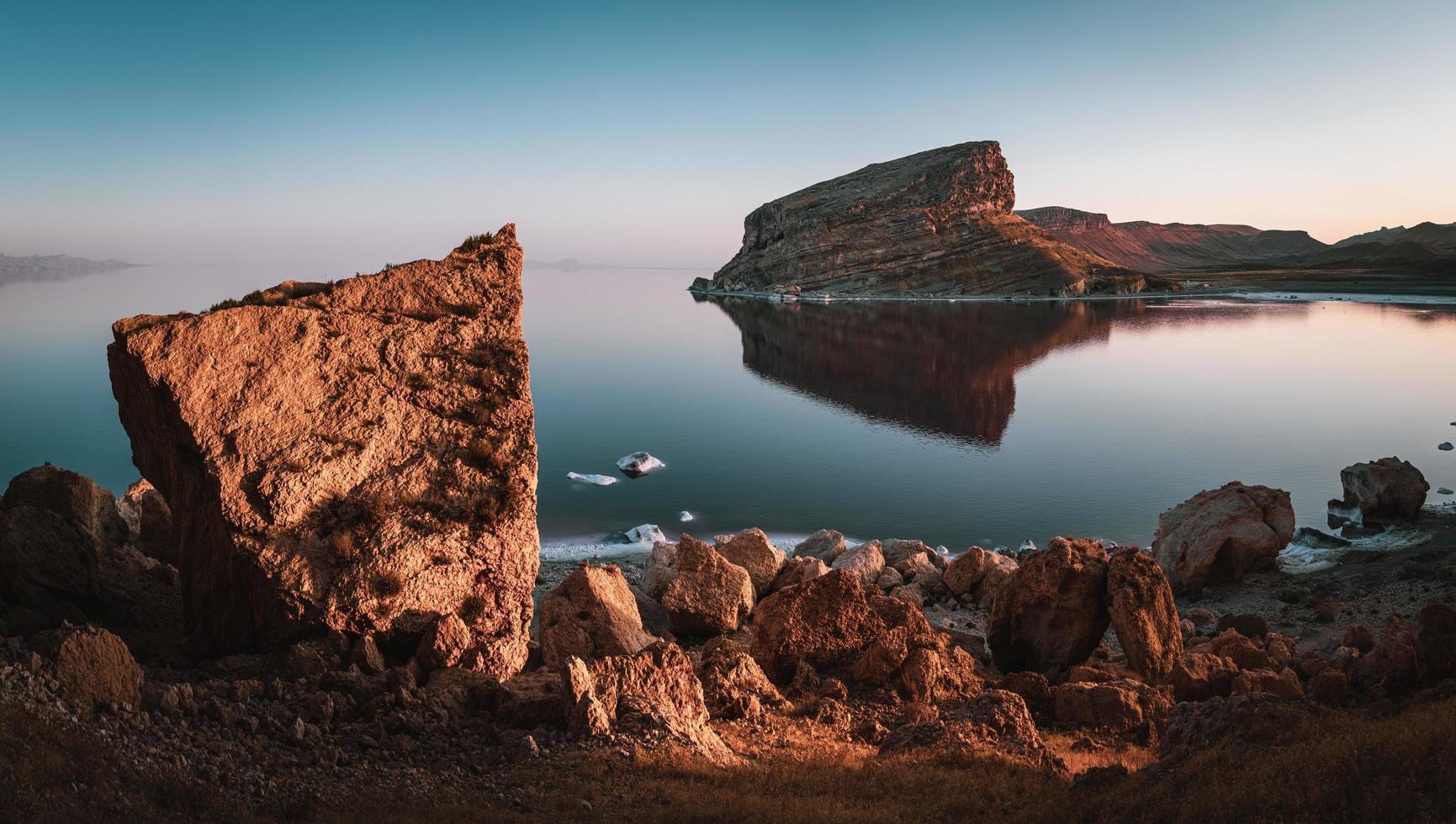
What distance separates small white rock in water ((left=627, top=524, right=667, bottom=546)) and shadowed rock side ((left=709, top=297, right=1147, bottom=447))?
65.9ft

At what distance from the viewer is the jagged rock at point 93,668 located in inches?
320

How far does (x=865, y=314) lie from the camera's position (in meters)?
117

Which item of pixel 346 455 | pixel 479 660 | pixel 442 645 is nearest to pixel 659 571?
pixel 479 660

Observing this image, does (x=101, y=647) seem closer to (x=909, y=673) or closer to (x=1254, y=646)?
(x=909, y=673)

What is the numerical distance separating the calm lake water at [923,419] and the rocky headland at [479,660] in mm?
12895

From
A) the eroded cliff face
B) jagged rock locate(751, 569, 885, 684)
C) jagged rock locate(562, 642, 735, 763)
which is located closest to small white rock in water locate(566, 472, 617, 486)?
jagged rock locate(751, 569, 885, 684)

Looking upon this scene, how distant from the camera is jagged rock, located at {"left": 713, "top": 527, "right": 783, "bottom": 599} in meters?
19.4

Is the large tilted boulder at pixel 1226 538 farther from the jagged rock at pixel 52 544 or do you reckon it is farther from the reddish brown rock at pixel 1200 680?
the jagged rock at pixel 52 544

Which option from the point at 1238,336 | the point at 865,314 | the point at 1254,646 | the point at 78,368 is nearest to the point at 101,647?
the point at 1254,646

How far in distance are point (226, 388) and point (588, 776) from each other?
7.02 m

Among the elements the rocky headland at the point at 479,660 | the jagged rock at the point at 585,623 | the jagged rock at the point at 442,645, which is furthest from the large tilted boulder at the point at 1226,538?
the jagged rock at the point at 442,645

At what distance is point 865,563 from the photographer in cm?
2078

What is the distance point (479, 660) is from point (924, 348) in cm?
6988

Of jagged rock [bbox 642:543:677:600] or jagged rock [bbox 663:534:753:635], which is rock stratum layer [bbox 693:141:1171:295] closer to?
jagged rock [bbox 642:543:677:600]
